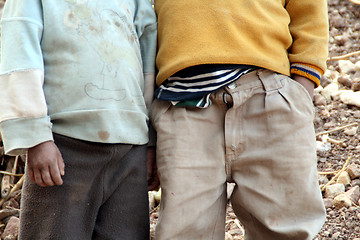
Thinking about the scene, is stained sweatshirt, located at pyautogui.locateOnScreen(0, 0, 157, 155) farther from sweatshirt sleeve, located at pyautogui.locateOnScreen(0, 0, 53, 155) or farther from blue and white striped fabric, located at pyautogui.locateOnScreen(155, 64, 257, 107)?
blue and white striped fabric, located at pyautogui.locateOnScreen(155, 64, 257, 107)

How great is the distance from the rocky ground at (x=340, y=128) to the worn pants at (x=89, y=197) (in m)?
0.64

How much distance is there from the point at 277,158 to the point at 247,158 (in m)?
0.10

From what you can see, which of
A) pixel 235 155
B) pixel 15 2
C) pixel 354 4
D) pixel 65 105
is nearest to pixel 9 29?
pixel 15 2

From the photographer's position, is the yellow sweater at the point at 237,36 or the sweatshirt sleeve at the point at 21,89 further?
the yellow sweater at the point at 237,36

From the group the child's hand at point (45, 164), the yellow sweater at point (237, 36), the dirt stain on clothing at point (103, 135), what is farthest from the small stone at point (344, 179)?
the child's hand at point (45, 164)

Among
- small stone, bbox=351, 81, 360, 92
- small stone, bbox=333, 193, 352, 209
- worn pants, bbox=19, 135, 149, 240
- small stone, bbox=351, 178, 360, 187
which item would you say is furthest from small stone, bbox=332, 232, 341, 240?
small stone, bbox=351, 81, 360, 92

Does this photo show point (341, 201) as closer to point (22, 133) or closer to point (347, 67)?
point (347, 67)

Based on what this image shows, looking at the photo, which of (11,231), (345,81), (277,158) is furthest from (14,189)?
(345,81)

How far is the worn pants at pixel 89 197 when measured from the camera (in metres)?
1.53

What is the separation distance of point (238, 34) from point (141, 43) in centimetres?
34

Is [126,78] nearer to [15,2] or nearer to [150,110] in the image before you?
[150,110]

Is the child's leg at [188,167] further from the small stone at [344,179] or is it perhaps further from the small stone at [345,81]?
the small stone at [345,81]

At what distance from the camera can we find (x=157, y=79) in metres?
1.76

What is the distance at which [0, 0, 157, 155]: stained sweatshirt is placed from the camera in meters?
1.44
